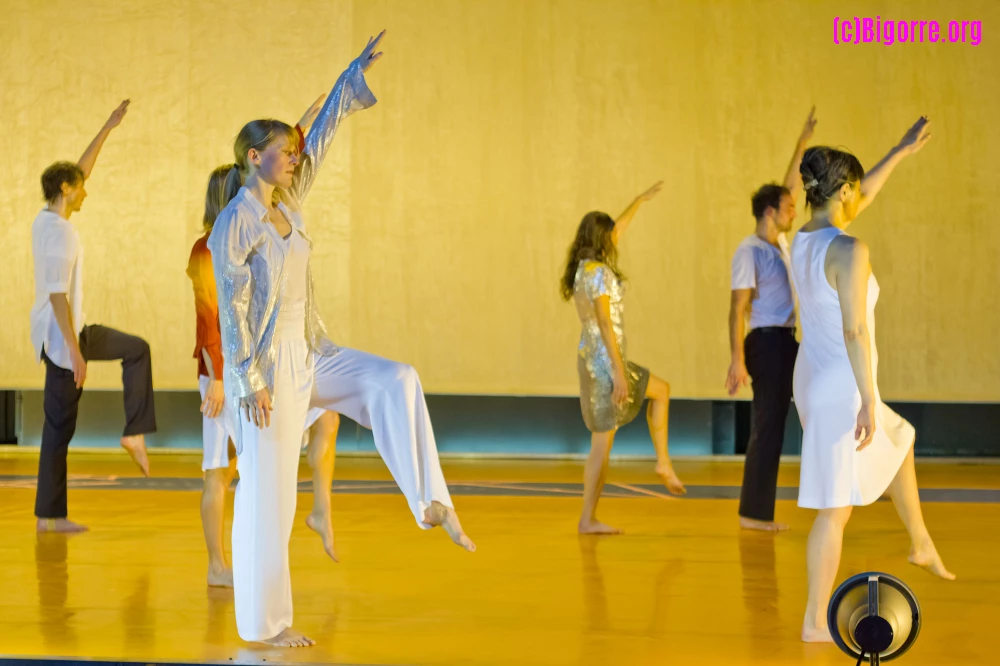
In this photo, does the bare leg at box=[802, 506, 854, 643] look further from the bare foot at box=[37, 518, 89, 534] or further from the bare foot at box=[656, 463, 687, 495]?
the bare foot at box=[37, 518, 89, 534]

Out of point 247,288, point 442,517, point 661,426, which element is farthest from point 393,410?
point 661,426

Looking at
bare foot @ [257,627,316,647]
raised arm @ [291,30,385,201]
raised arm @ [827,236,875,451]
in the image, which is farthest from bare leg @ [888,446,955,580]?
raised arm @ [291,30,385,201]

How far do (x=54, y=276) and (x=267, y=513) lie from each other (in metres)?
2.66

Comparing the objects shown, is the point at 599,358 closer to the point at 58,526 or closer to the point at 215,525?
the point at 215,525

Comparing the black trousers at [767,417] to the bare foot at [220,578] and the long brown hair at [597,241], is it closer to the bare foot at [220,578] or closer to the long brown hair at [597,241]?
the long brown hair at [597,241]

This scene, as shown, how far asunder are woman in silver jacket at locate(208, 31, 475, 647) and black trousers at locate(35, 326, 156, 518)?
229cm

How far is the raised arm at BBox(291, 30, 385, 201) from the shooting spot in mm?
3906

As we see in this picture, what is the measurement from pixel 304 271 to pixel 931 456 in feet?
21.6

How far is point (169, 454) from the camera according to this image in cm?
929

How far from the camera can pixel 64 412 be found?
566cm

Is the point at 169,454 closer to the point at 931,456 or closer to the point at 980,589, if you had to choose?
the point at 931,456

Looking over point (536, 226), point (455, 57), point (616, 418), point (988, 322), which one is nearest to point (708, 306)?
point (536, 226)

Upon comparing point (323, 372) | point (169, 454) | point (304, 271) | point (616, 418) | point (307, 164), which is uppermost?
point (307, 164)

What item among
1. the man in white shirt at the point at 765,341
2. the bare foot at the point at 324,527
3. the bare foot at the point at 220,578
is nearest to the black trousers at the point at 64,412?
the bare foot at the point at 220,578
